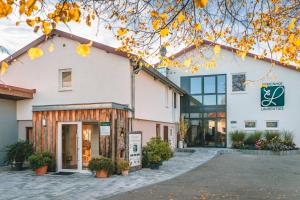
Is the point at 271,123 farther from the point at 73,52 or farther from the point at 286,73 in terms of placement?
the point at 73,52

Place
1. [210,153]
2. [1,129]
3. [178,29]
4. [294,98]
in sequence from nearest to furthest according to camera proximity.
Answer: [178,29] → [1,129] → [210,153] → [294,98]

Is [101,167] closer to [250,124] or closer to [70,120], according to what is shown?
[70,120]

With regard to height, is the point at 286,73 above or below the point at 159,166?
above

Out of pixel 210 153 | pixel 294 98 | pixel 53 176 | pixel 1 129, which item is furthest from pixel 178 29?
pixel 294 98

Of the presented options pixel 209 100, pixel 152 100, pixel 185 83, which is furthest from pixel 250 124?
pixel 152 100

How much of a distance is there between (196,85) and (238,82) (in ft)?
10.6

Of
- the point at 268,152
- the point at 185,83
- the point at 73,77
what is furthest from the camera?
the point at 185,83

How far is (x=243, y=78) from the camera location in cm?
2733

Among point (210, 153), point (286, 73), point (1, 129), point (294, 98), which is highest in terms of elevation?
point (286, 73)

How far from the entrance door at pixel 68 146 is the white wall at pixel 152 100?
12.5ft

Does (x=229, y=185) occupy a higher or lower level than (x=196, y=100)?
lower

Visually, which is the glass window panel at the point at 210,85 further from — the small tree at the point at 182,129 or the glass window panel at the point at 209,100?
the small tree at the point at 182,129

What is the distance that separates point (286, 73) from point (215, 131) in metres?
6.65

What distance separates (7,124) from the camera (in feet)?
58.4
